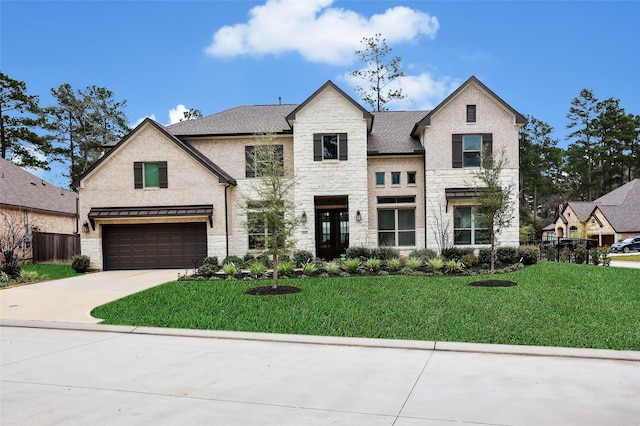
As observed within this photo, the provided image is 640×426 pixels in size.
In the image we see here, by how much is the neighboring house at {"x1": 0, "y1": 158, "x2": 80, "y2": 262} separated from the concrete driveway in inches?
262

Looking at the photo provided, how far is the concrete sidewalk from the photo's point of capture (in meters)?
4.68

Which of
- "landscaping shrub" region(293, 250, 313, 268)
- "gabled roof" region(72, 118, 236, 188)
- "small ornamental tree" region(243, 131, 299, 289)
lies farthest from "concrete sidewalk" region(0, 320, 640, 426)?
"gabled roof" region(72, 118, 236, 188)

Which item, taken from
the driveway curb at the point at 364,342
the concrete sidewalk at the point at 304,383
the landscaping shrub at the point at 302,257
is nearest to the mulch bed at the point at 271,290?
the driveway curb at the point at 364,342

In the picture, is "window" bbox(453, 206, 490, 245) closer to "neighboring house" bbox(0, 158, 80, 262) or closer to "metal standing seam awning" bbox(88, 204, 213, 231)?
"metal standing seam awning" bbox(88, 204, 213, 231)

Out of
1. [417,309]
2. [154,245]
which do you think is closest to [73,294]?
[154,245]

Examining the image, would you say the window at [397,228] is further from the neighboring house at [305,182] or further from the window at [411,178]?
the window at [411,178]

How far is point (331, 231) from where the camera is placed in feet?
72.9

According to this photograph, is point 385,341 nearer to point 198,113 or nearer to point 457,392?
point 457,392

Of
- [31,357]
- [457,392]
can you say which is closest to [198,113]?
[31,357]

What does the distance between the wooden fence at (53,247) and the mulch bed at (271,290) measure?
16.3m

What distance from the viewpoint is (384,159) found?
2147cm

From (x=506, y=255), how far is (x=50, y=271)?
19231 mm

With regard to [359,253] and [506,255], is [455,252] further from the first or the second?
[359,253]

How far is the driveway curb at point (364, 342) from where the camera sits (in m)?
7.37
